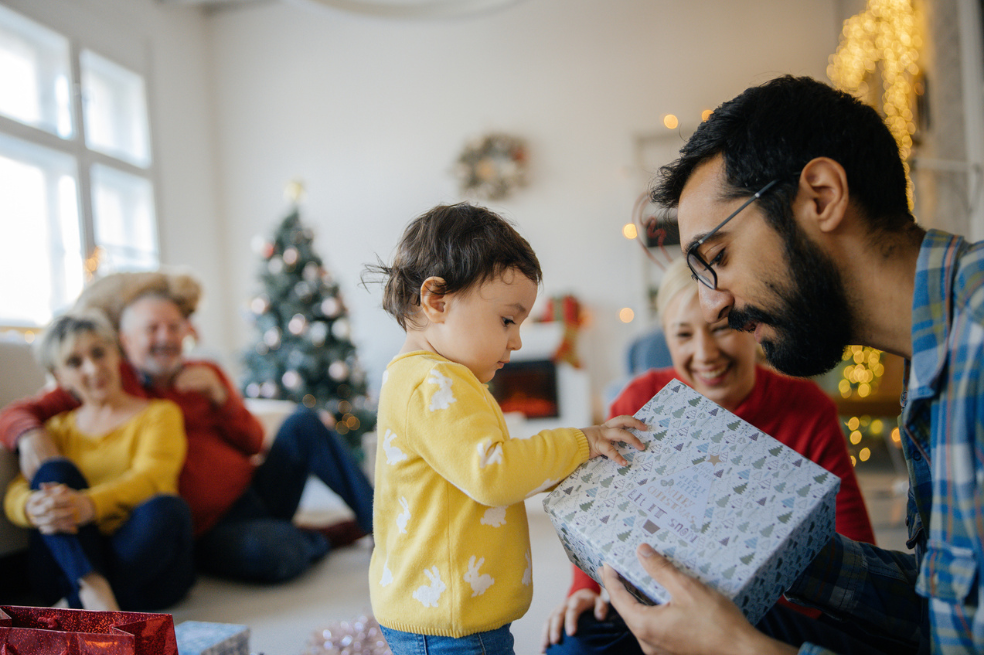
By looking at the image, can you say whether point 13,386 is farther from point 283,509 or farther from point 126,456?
point 283,509

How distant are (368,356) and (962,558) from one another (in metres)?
5.49

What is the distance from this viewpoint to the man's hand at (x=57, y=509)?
1.80 m

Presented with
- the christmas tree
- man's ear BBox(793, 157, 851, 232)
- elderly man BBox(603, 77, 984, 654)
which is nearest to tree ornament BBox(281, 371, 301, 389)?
the christmas tree

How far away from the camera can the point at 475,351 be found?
103 centimetres

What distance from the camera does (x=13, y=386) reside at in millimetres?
2266

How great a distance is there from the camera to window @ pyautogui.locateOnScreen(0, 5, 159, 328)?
4305mm

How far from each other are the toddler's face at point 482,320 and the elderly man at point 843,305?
0.28m

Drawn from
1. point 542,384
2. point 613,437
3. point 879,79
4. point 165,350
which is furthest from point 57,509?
point 879,79

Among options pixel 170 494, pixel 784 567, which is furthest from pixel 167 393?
pixel 784 567

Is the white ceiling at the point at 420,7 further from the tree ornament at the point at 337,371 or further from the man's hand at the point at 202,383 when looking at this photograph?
the man's hand at the point at 202,383

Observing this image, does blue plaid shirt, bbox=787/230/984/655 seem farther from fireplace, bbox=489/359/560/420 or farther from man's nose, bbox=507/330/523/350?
fireplace, bbox=489/359/560/420

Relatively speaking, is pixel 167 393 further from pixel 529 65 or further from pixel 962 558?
pixel 529 65

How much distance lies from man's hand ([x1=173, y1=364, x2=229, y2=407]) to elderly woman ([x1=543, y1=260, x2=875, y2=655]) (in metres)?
1.63

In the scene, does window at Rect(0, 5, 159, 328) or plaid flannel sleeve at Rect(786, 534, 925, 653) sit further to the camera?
window at Rect(0, 5, 159, 328)
